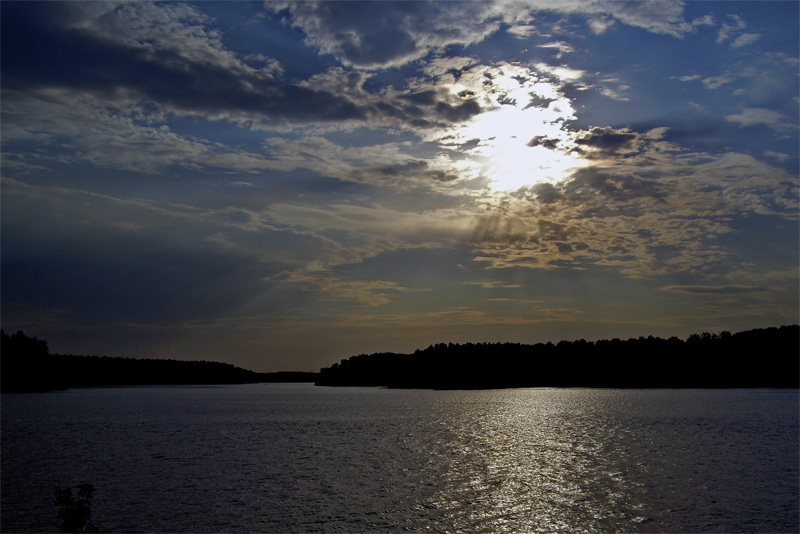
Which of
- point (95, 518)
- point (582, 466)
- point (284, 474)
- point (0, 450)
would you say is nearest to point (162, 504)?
point (95, 518)

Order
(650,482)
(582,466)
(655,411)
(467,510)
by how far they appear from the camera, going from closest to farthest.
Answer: (467,510) < (650,482) < (582,466) < (655,411)

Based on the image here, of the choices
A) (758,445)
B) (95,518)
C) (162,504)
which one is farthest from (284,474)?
(758,445)

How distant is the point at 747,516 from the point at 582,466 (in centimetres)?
1858

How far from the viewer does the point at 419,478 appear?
158 feet

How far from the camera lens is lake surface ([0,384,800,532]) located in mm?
35406

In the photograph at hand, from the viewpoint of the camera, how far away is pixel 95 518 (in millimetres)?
36250

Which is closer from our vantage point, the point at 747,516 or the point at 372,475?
the point at 747,516

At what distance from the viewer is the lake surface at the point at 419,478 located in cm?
3541

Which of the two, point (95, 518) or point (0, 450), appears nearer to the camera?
point (95, 518)

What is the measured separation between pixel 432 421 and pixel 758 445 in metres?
53.7

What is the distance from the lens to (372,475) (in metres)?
49.8

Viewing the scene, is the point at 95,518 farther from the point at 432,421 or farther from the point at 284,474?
the point at 432,421

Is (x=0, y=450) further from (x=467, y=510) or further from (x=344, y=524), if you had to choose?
(x=467, y=510)

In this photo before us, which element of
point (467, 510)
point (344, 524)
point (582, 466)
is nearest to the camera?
point (344, 524)
